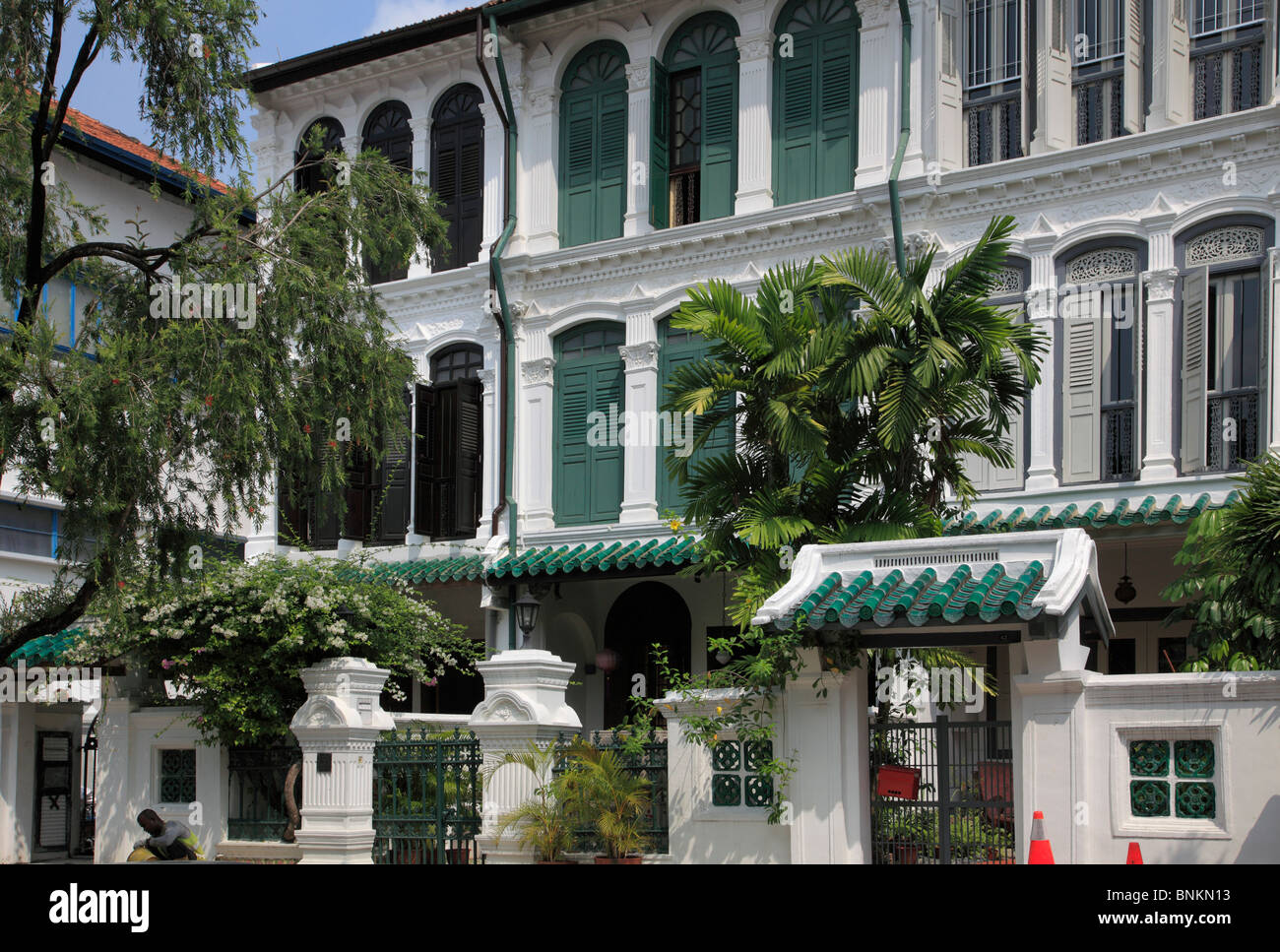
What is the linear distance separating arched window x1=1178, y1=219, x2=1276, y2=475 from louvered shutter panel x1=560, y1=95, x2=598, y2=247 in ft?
27.6

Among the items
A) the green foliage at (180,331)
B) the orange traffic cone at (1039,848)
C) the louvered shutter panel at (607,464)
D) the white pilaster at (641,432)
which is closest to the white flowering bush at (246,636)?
the green foliage at (180,331)

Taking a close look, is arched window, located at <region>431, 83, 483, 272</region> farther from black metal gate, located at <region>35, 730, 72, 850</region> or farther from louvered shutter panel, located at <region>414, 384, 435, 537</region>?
black metal gate, located at <region>35, 730, 72, 850</region>

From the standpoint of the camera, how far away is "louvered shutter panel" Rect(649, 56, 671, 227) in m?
20.7

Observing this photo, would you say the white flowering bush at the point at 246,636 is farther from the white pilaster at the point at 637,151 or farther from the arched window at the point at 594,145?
the arched window at the point at 594,145

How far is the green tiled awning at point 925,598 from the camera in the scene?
9.60m

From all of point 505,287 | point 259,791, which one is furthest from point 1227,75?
point 259,791

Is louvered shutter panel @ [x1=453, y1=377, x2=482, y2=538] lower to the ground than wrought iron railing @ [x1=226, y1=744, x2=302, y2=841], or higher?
higher

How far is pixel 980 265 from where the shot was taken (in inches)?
515

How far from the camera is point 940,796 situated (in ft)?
34.2

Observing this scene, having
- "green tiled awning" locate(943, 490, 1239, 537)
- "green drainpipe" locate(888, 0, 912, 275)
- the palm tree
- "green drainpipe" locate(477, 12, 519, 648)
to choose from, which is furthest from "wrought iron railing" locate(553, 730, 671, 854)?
"green drainpipe" locate(477, 12, 519, 648)

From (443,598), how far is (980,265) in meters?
11.4

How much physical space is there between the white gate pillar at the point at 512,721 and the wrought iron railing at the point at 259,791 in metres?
2.53
